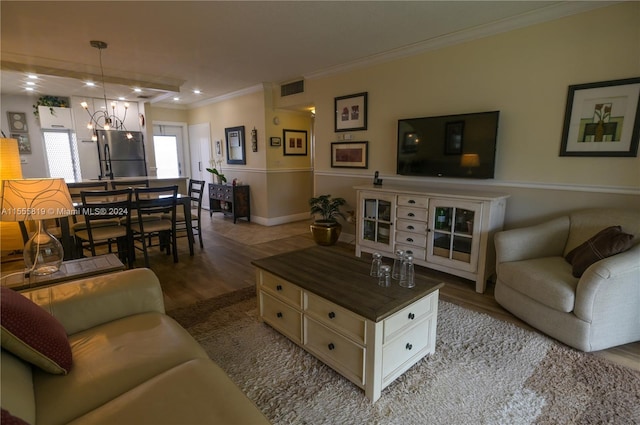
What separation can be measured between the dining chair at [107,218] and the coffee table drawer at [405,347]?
117 inches

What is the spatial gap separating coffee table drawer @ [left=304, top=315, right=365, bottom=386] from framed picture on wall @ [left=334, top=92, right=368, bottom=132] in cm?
307

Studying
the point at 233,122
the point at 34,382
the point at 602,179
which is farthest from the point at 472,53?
the point at 233,122

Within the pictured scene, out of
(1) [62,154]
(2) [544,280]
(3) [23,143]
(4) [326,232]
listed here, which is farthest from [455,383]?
(3) [23,143]

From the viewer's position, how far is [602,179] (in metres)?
2.60

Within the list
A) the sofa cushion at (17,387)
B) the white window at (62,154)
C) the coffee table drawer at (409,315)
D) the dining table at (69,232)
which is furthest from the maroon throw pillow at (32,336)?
the white window at (62,154)

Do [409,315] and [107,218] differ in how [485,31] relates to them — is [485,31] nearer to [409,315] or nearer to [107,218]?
[409,315]

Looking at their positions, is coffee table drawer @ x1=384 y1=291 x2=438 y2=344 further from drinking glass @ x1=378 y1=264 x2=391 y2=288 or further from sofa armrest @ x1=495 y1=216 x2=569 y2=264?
sofa armrest @ x1=495 y1=216 x2=569 y2=264

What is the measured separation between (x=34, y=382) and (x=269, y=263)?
1360 millimetres

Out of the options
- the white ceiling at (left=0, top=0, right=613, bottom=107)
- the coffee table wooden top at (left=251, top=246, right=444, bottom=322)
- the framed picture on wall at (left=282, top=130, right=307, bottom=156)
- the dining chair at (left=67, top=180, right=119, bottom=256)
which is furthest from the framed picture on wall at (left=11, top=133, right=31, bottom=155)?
the coffee table wooden top at (left=251, top=246, right=444, bottom=322)

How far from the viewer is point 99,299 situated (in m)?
1.58

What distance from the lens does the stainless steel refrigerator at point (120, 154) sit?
6.49 m

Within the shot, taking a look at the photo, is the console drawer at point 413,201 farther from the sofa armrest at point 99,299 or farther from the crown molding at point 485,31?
the sofa armrest at point 99,299

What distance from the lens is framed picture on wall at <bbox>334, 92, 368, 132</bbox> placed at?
423 cm

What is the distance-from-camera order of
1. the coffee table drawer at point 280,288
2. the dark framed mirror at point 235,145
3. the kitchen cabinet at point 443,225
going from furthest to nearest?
the dark framed mirror at point 235,145 < the kitchen cabinet at point 443,225 < the coffee table drawer at point 280,288
